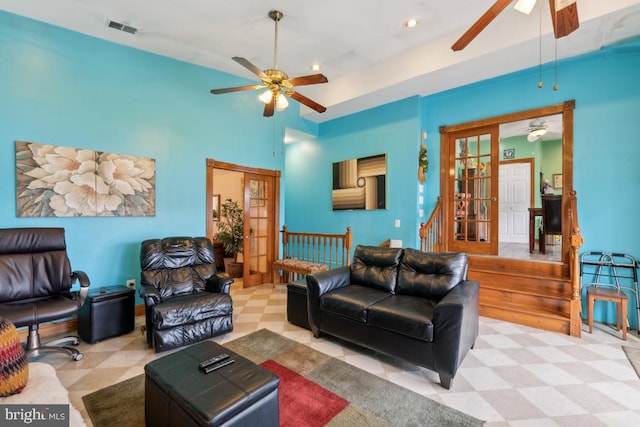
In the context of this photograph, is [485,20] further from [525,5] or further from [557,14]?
[557,14]

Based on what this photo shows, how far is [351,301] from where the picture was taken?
9.04ft

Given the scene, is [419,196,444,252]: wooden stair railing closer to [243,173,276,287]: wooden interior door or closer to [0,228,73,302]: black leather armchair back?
[243,173,276,287]: wooden interior door

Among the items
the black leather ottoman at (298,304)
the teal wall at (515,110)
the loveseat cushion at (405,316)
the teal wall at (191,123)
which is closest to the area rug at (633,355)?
the teal wall at (515,110)

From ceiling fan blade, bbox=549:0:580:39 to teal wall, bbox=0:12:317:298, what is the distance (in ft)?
13.6

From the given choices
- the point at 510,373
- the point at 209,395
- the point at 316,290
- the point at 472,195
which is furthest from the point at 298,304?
the point at 472,195

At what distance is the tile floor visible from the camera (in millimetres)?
1918

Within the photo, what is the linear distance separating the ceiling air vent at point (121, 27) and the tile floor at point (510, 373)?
11.6 feet

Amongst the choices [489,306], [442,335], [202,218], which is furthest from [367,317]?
[202,218]

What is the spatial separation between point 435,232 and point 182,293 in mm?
3940

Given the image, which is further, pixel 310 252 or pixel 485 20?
pixel 310 252

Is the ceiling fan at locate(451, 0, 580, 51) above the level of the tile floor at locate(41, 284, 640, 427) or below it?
above

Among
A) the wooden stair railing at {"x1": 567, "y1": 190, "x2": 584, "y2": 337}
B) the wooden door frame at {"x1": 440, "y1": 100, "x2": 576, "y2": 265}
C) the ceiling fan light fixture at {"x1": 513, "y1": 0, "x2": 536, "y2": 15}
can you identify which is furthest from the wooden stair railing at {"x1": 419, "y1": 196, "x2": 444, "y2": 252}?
the ceiling fan light fixture at {"x1": 513, "y1": 0, "x2": 536, "y2": 15}

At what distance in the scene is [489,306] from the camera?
3.59 meters

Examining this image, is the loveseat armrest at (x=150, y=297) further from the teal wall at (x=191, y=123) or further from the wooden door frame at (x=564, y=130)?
the wooden door frame at (x=564, y=130)
